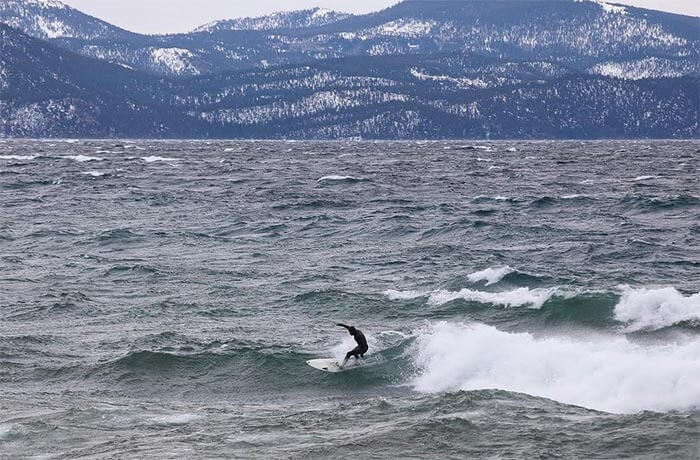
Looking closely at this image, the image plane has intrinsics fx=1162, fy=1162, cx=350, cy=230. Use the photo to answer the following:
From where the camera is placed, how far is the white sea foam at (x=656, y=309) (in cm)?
2917

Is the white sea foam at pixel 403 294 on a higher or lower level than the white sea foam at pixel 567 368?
lower

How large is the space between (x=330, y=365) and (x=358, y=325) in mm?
5806

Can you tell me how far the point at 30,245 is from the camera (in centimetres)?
5012

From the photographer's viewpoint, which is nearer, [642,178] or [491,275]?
[491,275]

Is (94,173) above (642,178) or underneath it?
underneath

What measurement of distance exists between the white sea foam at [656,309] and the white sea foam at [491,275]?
18.6ft

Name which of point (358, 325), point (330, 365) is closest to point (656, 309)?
point (358, 325)

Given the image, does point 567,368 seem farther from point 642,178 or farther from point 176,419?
point 642,178

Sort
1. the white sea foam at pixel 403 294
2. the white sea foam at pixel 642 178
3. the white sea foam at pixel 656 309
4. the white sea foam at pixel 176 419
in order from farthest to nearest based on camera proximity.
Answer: the white sea foam at pixel 642 178 → the white sea foam at pixel 403 294 → the white sea foam at pixel 656 309 → the white sea foam at pixel 176 419

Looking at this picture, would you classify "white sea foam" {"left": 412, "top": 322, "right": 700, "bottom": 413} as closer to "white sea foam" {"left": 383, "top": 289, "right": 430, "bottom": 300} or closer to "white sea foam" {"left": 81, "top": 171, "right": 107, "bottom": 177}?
"white sea foam" {"left": 383, "top": 289, "right": 430, "bottom": 300}

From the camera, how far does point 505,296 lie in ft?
112

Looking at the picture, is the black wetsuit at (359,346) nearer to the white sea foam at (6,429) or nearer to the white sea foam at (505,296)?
the white sea foam at (505,296)

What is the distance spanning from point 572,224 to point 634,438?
35.0m

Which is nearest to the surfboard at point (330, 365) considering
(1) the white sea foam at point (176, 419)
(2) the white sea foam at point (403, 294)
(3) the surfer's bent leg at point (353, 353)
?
(3) the surfer's bent leg at point (353, 353)
